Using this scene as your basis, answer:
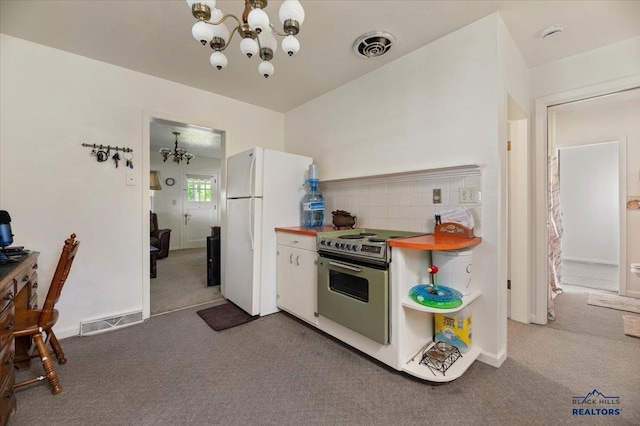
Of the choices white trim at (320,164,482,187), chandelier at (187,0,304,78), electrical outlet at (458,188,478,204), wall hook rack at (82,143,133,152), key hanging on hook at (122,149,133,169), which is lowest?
electrical outlet at (458,188,478,204)

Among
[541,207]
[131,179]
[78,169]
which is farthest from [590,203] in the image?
[78,169]

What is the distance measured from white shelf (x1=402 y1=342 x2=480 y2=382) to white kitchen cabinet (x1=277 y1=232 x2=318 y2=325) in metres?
0.84

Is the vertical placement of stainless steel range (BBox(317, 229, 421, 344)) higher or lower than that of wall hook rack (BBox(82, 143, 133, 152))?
lower

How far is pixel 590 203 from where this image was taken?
11.7 ft

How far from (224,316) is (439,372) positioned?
1978 millimetres

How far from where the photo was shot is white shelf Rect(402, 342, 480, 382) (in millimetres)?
1542

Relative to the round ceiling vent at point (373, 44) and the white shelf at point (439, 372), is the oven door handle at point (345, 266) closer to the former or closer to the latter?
the white shelf at point (439, 372)

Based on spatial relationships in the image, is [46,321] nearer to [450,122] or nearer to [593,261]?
[450,122]

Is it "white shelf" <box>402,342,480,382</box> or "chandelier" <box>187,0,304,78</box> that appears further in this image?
"white shelf" <box>402,342,480,382</box>

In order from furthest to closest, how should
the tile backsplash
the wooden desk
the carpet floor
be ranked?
the tile backsplash → the carpet floor → the wooden desk

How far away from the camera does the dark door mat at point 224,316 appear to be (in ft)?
7.98

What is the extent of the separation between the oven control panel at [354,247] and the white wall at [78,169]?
6.17 ft

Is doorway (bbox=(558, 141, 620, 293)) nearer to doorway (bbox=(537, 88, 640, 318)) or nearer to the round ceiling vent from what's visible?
doorway (bbox=(537, 88, 640, 318))

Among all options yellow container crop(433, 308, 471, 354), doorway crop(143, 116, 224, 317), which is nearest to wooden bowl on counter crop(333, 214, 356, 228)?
yellow container crop(433, 308, 471, 354)
